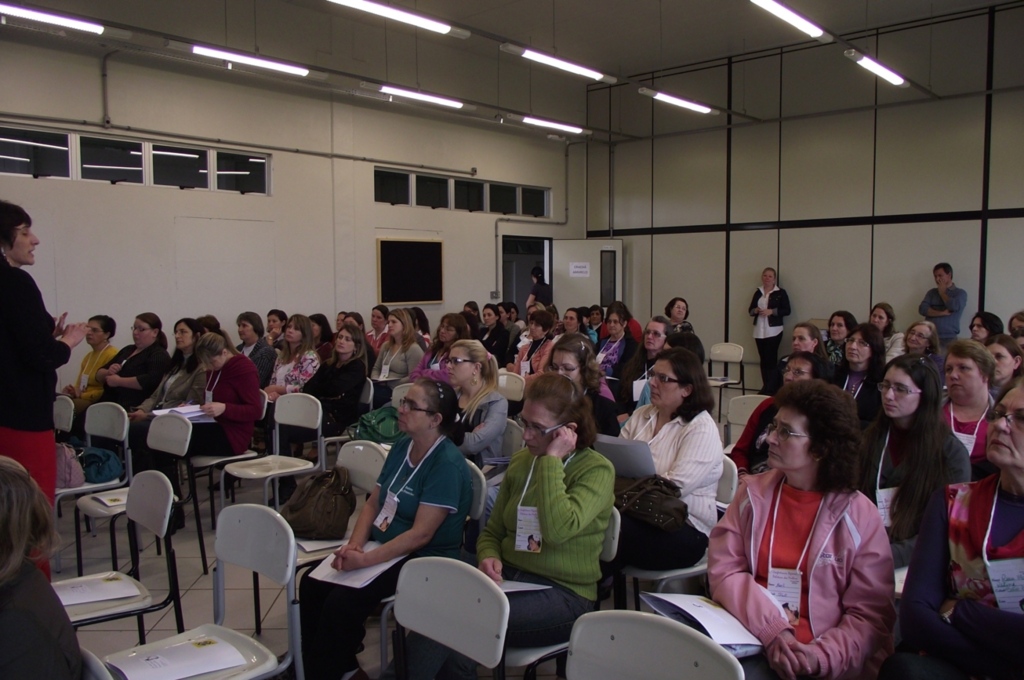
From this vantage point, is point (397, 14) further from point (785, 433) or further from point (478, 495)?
point (785, 433)

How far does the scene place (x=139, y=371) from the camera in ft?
18.0

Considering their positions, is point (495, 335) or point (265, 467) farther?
point (495, 335)

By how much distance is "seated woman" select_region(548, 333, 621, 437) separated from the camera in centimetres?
363

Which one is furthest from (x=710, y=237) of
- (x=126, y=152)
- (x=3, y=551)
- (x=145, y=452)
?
(x=3, y=551)

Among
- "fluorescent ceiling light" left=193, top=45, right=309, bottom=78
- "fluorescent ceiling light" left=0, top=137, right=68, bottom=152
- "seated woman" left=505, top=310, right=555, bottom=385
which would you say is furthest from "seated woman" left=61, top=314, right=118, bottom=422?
"seated woman" left=505, top=310, right=555, bottom=385

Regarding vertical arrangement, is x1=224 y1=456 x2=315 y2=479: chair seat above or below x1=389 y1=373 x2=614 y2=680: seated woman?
below

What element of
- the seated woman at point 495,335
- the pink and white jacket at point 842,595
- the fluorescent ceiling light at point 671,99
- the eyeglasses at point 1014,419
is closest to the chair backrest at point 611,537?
the pink and white jacket at point 842,595

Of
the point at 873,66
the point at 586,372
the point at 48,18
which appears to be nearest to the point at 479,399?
the point at 586,372

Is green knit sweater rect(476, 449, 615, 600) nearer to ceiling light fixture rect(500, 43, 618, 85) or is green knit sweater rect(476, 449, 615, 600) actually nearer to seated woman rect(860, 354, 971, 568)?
seated woman rect(860, 354, 971, 568)

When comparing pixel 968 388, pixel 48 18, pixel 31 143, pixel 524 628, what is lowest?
pixel 524 628

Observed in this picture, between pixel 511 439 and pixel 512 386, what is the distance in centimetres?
145

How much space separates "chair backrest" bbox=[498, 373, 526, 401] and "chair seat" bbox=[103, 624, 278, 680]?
326 centimetres

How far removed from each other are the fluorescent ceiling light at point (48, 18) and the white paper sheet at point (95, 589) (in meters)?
4.42

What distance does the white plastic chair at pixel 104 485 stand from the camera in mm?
3469
